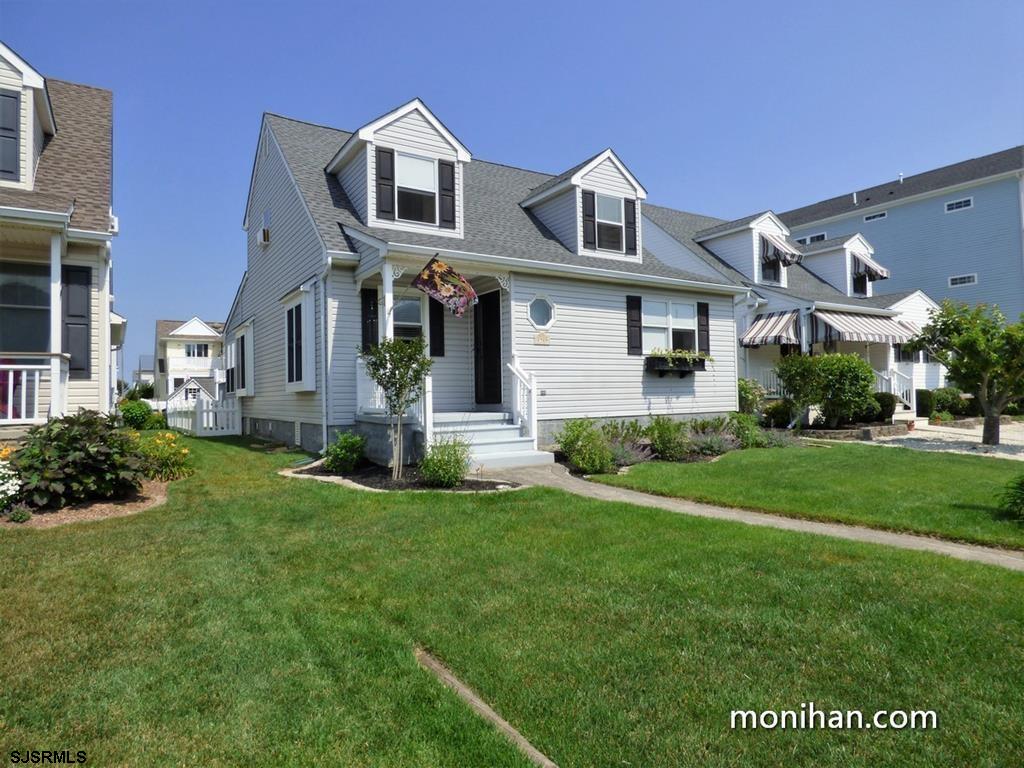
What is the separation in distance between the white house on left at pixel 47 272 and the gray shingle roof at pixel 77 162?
0.10ft

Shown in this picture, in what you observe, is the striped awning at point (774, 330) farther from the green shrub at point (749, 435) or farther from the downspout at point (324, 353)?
the downspout at point (324, 353)

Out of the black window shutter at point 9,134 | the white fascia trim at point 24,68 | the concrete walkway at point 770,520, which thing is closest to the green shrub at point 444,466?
the concrete walkway at point 770,520

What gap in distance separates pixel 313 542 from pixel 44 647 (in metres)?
2.41

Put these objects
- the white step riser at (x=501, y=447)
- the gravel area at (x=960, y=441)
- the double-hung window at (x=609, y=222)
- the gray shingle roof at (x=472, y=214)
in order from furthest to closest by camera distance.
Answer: the double-hung window at (x=609, y=222) < the gravel area at (x=960, y=441) < the gray shingle roof at (x=472, y=214) < the white step riser at (x=501, y=447)

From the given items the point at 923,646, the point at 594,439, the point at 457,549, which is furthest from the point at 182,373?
the point at 923,646

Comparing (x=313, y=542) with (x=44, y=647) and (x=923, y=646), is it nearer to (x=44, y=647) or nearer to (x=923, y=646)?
(x=44, y=647)

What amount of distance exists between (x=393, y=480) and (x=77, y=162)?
920 centimetres

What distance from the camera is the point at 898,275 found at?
29.2m

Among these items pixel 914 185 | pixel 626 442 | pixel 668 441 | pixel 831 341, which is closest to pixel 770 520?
pixel 668 441

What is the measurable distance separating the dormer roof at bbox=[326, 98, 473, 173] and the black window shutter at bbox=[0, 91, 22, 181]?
221 inches

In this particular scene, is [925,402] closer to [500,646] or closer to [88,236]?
[500,646]

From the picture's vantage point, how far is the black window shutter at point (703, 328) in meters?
14.8

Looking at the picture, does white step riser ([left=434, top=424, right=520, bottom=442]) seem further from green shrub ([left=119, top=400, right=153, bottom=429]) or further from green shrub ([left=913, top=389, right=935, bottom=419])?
green shrub ([left=119, top=400, right=153, bottom=429])

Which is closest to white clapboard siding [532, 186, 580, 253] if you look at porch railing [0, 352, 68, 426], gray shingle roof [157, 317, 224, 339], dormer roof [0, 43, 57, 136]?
porch railing [0, 352, 68, 426]
